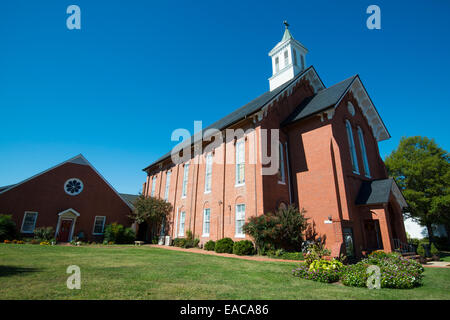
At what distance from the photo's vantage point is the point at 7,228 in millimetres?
21547

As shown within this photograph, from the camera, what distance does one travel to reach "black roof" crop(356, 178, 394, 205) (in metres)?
15.3

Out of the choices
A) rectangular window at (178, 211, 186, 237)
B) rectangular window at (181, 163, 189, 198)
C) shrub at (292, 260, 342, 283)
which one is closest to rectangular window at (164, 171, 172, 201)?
rectangular window at (181, 163, 189, 198)

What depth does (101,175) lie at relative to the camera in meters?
28.7

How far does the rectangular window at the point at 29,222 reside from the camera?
2370cm

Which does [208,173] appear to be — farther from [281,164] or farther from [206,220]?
[281,164]

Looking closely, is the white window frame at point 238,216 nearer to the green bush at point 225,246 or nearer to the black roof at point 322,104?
the green bush at point 225,246

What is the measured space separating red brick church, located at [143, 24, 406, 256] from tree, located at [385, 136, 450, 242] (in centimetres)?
701

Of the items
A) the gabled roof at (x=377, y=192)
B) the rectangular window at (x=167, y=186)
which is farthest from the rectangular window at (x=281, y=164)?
the rectangular window at (x=167, y=186)

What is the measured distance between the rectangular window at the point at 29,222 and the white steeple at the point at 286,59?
97.0ft

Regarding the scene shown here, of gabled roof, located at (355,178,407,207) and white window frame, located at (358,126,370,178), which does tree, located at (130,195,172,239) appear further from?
white window frame, located at (358,126,370,178)
